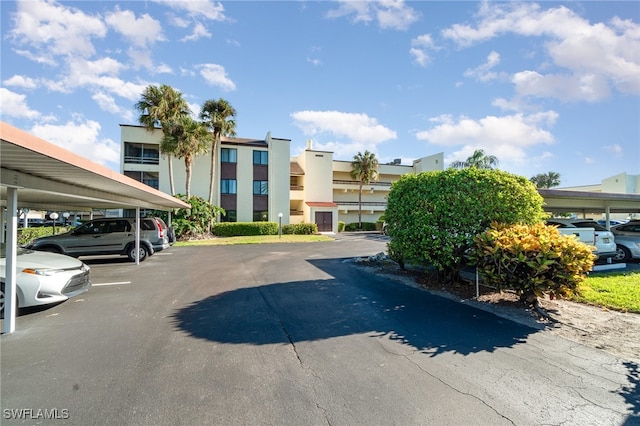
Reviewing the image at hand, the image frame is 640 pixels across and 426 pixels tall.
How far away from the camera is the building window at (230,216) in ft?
96.0

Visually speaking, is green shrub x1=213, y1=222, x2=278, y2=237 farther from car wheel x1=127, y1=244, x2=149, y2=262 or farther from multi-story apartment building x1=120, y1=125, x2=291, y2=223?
car wheel x1=127, y1=244, x2=149, y2=262

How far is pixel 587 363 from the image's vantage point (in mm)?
3754

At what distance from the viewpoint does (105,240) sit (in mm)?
11984

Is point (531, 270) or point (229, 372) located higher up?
point (531, 270)

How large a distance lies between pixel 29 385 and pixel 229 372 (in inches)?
83.5

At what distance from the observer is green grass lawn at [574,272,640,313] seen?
19.8ft

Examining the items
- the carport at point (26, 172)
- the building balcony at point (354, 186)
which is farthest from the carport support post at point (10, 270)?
the building balcony at point (354, 186)

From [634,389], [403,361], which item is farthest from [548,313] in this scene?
[403,361]

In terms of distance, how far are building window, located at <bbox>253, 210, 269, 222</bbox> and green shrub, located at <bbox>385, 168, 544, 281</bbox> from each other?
949 inches

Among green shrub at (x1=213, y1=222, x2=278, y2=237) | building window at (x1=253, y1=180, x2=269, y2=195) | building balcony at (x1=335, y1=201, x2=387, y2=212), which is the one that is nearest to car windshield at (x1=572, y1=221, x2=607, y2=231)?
green shrub at (x1=213, y1=222, x2=278, y2=237)

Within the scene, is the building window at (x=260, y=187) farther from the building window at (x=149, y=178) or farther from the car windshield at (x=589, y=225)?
the car windshield at (x=589, y=225)

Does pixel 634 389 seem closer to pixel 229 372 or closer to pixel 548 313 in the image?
pixel 548 313

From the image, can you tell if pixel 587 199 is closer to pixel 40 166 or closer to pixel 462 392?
pixel 462 392

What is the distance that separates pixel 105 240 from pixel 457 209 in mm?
12990
